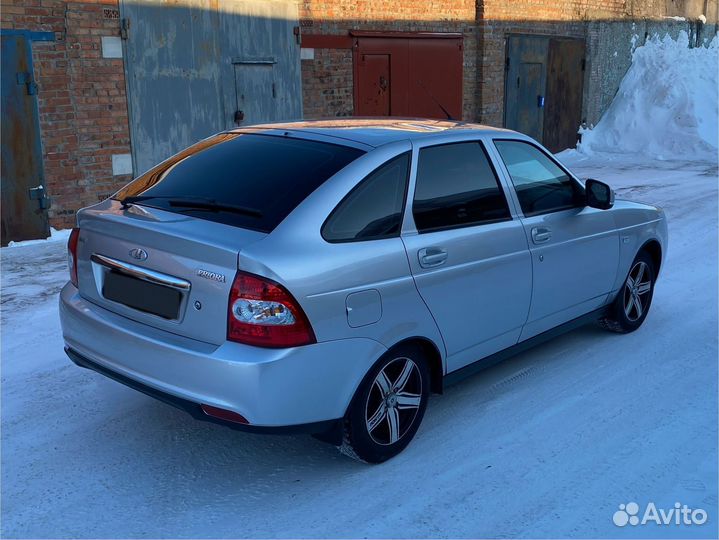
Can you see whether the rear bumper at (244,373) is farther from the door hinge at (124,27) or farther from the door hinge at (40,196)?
the door hinge at (124,27)

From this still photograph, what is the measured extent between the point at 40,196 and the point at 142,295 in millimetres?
6002

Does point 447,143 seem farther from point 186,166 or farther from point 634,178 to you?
point 634,178

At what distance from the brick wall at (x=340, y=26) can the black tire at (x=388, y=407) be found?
8774mm

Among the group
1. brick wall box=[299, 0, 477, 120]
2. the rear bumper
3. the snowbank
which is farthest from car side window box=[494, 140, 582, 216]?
brick wall box=[299, 0, 477, 120]

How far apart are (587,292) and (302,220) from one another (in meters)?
2.56

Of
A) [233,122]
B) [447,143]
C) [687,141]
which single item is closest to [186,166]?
[447,143]

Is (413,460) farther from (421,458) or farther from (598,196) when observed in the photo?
(598,196)

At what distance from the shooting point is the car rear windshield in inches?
145

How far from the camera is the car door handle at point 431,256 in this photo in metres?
3.94

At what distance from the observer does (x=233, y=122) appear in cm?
1113

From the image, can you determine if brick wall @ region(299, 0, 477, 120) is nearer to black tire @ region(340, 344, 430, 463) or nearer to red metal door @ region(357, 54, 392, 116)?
red metal door @ region(357, 54, 392, 116)

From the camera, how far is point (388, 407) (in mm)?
3910

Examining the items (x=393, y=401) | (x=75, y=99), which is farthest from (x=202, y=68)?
(x=393, y=401)

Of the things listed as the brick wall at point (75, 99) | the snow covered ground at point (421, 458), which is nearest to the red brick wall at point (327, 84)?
the brick wall at point (75, 99)
